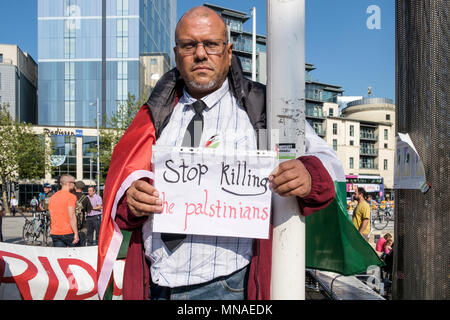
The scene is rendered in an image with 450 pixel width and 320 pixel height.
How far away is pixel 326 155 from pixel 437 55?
108cm

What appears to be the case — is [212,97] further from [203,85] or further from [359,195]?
[359,195]

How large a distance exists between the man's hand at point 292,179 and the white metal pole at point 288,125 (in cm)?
11

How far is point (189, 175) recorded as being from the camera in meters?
1.54

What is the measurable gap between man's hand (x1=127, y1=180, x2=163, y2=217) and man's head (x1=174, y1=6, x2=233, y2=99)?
1.93 ft

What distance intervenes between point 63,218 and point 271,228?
6.69m

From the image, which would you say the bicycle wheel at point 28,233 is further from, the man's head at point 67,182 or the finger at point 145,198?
the finger at point 145,198

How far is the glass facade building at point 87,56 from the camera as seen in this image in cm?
4762

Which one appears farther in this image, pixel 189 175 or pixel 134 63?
pixel 134 63

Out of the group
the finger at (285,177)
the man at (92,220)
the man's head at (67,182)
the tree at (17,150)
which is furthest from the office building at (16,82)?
the finger at (285,177)

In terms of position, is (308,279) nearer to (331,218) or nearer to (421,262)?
(421,262)

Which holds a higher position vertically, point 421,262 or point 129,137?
point 129,137

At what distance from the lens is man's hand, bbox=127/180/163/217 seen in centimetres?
150

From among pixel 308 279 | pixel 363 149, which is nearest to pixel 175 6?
pixel 363 149

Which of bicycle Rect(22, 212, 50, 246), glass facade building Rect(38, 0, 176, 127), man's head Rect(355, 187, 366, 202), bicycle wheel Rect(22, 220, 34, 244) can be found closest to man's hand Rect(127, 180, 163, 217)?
man's head Rect(355, 187, 366, 202)
